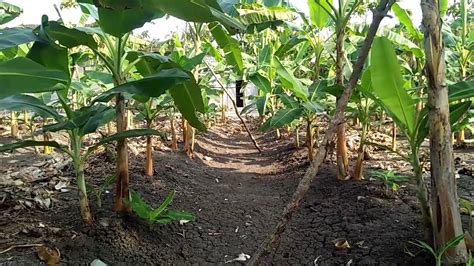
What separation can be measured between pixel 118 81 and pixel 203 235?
39.9 inches

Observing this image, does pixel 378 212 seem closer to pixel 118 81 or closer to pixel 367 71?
pixel 367 71

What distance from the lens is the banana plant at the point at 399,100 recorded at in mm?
1613

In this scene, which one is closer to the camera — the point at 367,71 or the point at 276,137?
the point at 367,71

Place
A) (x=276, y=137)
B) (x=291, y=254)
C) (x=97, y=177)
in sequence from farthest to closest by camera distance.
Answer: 1. (x=276, y=137)
2. (x=97, y=177)
3. (x=291, y=254)

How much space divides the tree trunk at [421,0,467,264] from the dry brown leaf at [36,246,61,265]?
1544 millimetres

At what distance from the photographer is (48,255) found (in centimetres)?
166

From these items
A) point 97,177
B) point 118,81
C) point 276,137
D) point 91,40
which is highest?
point 91,40

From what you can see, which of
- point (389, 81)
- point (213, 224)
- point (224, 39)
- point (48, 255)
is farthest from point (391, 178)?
point (48, 255)

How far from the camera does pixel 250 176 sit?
467 cm

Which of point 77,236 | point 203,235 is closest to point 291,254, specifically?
point 203,235

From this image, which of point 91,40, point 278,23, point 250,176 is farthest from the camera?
point 250,176

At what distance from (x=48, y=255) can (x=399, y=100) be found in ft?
5.27

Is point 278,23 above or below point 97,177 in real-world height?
above

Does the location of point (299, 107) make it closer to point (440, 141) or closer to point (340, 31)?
point (340, 31)
